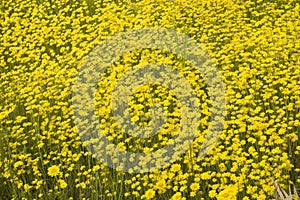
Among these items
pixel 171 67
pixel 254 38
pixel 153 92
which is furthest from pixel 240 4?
pixel 153 92

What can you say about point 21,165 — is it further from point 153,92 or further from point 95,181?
point 153,92

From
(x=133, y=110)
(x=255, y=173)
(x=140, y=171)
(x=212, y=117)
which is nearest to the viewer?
(x=255, y=173)

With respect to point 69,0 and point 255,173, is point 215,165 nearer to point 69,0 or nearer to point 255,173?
point 255,173

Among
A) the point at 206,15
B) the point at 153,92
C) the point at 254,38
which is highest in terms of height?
the point at 206,15

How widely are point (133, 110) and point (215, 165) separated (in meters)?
1.18

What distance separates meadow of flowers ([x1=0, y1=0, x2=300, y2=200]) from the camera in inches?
151

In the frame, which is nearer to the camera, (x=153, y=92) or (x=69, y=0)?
(x=153, y=92)

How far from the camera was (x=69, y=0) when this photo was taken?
8.27m

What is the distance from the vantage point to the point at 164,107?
4.61m

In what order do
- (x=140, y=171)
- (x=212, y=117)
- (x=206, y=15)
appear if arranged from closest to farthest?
(x=140, y=171), (x=212, y=117), (x=206, y=15)

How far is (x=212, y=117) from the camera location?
4.51 m

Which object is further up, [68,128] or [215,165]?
[68,128]

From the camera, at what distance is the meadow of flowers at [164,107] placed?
12.6ft

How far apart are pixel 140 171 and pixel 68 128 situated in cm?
115
